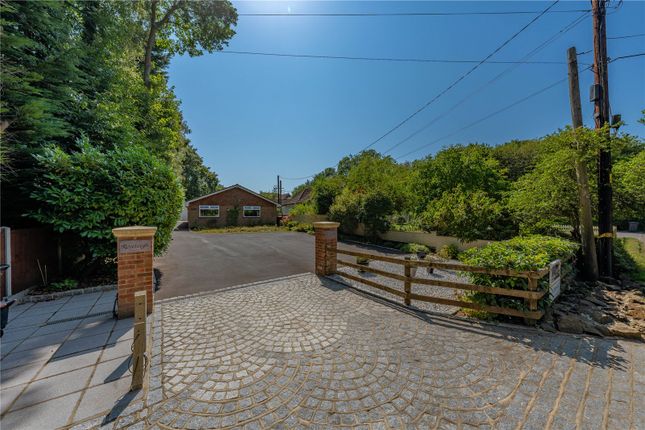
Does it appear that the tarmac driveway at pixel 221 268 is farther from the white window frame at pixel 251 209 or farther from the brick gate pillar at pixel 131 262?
the white window frame at pixel 251 209

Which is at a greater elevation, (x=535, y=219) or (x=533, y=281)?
(x=535, y=219)

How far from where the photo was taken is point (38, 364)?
2611 millimetres

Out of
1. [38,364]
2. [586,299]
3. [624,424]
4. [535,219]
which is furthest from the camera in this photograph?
[535,219]

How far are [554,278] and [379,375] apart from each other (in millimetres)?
4202

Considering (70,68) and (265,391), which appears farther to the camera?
(70,68)

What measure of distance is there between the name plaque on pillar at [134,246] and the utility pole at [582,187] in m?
9.47

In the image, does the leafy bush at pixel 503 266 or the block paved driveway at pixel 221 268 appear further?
the block paved driveway at pixel 221 268

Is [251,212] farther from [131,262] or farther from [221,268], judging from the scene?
[131,262]

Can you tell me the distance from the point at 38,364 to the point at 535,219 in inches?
438

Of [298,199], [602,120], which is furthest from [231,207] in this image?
[602,120]

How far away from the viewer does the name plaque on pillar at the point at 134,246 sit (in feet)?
12.2

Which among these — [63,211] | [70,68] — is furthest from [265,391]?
[70,68]

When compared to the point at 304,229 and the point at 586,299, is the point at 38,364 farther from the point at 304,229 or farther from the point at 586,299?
the point at 304,229

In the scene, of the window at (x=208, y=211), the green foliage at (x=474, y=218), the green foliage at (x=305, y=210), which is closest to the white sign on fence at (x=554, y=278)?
the green foliage at (x=474, y=218)
